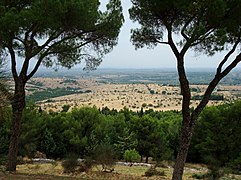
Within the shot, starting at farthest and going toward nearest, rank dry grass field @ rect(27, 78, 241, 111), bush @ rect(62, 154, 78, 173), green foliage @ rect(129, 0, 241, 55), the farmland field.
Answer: dry grass field @ rect(27, 78, 241, 111)
the farmland field
bush @ rect(62, 154, 78, 173)
green foliage @ rect(129, 0, 241, 55)

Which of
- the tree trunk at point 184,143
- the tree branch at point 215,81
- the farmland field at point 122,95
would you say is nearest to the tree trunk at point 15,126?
the tree trunk at point 184,143

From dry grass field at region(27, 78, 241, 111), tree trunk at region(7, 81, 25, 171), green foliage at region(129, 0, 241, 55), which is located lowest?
dry grass field at region(27, 78, 241, 111)

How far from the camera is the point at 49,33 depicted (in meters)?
11.1

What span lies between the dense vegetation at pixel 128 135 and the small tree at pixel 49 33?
617 inches

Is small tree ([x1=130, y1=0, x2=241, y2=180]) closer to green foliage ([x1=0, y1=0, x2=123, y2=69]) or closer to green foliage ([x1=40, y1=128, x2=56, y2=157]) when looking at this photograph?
green foliage ([x1=0, y1=0, x2=123, y2=69])

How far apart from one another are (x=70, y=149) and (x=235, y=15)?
2458cm

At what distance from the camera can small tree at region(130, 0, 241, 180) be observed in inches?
335

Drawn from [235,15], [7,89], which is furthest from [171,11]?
[7,89]

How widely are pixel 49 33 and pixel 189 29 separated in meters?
4.70

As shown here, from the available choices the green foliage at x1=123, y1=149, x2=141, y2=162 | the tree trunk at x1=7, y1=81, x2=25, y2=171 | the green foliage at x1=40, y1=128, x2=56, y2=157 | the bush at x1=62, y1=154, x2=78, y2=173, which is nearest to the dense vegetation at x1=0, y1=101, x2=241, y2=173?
the green foliage at x1=40, y1=128, x2=56, y2=157

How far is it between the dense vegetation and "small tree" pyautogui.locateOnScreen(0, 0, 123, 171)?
15.7 m

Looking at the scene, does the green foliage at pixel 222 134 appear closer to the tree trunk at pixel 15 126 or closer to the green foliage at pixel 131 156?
the green foliage at pixel 131 156

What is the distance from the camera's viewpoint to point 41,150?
3069 centimetres

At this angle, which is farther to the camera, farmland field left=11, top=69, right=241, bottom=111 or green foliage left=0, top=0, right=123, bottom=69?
farmland field left=11, top=69, right=241, bottom=111
